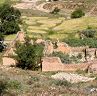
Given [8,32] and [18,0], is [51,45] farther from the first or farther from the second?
[18,0]

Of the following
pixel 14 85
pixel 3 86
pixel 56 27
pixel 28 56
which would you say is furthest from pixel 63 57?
pixel 56 27

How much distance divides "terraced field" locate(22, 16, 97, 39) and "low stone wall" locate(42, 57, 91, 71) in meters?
23.7

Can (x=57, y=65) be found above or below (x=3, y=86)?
below

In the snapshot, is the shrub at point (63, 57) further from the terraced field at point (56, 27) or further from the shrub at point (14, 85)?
the terraced field at point (56, 27)

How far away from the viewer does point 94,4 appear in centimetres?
10519

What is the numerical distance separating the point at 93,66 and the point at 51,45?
36.3ft

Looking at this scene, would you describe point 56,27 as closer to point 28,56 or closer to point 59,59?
point 59,59

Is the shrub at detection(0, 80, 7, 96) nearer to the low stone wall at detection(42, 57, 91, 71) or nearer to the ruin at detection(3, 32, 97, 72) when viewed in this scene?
the ruin at detection(3, 32, 97, 72)

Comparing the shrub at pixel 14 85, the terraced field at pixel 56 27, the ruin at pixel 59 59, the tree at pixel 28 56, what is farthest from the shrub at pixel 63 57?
the terraced field at pixel 56 27

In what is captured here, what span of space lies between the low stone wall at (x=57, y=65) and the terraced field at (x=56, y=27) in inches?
933

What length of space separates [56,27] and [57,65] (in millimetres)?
33615

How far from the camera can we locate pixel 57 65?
33906 millimetres

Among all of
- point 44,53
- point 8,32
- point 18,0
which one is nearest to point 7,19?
point 8,32

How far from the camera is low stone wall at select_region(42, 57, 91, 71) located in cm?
3333
